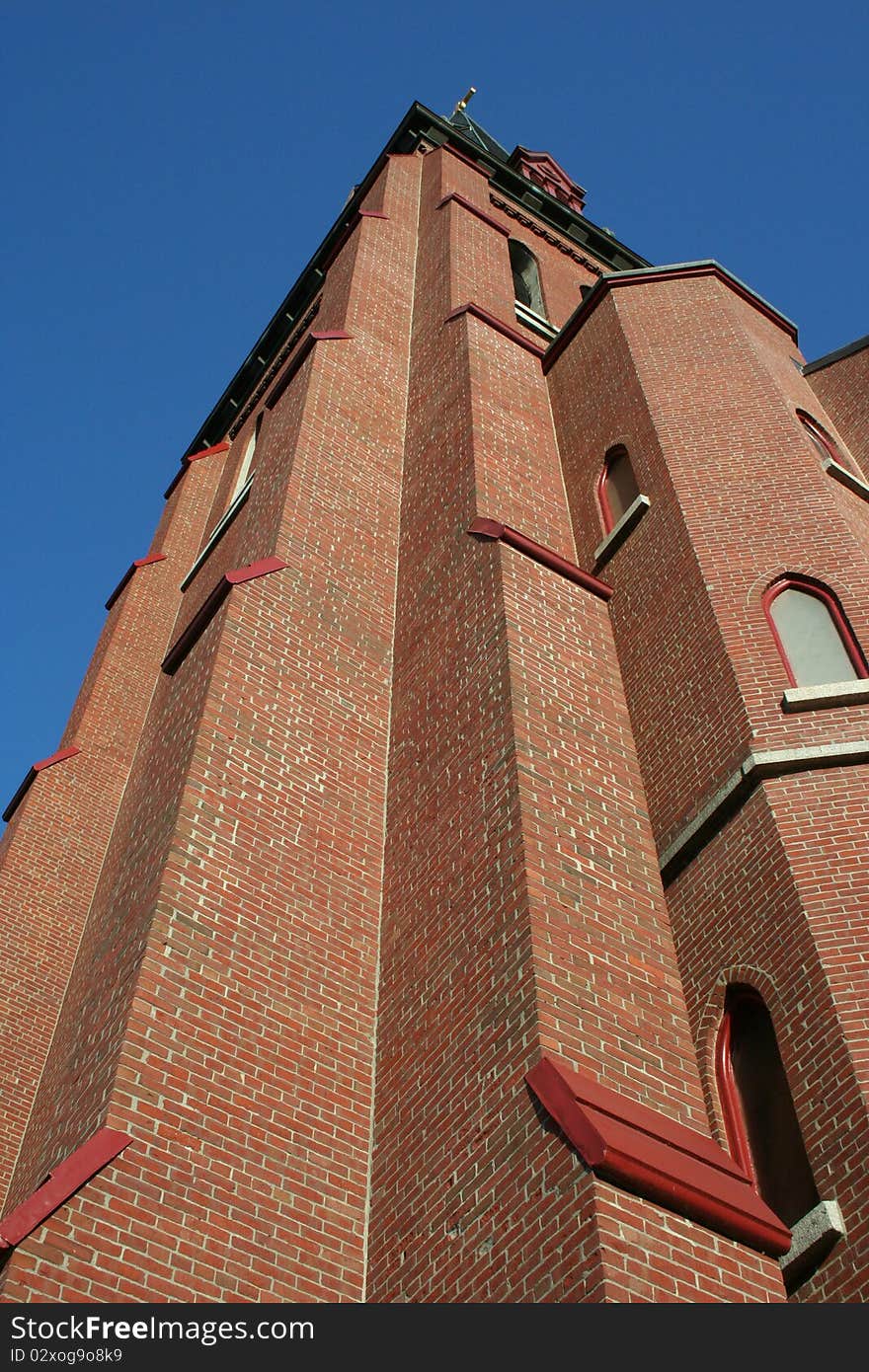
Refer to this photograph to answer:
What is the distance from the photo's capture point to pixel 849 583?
9492 mm

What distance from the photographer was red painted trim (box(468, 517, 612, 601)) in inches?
393

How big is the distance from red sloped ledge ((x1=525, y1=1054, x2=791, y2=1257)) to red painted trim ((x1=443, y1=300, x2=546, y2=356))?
1104 centimetres

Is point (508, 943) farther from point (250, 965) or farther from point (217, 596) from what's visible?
point (217, 596)

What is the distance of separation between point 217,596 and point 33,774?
4822 mm

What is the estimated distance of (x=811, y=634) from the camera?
368 inches

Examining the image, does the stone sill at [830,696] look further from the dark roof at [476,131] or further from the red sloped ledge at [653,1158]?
the dark roof at [476,131]

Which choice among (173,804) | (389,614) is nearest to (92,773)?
(389,614)

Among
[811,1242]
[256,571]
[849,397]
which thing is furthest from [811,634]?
[849,397]

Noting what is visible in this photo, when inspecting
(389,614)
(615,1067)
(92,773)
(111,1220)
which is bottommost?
(92,773)

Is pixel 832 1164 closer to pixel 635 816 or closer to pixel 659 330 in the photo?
pixel 635 816

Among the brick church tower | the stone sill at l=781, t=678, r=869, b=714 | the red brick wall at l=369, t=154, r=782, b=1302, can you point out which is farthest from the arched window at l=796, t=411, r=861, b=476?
the stone sill at l=781, t=678, r=869, b=714

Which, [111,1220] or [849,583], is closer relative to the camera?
[111,1220]

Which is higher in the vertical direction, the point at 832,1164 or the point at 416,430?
the point at 416,430

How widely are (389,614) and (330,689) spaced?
5.17 feet
